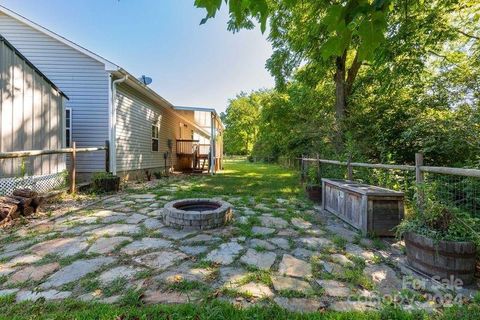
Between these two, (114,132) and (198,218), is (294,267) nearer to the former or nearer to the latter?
(198,218)

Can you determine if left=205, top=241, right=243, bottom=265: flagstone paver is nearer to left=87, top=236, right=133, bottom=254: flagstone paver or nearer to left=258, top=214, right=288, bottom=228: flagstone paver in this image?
left=258, top=214, right=288, bottom=228: flagstone paver

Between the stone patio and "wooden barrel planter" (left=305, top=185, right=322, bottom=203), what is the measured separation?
1.77 metres

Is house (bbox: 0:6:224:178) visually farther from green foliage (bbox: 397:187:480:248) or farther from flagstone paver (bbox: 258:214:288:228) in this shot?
green foliage (bbox: 397:187:480:248)

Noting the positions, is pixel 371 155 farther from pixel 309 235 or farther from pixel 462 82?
pixel 309 235

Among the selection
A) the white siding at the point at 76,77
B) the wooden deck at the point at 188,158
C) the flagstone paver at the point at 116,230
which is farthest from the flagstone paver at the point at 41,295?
the wooden deck at the point at 188,158

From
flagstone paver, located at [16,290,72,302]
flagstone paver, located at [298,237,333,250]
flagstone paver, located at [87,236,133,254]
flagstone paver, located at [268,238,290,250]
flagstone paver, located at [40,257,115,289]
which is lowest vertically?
flagstone paver, located at [298,237,333,250]

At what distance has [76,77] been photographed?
24.7 ft

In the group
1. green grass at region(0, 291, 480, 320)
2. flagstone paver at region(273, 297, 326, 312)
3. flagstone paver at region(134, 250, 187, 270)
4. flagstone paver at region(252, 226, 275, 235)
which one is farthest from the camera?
flagstone paver at region(252, 226, 275, 235)

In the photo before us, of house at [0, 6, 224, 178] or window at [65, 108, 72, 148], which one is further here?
window at [65, 108, 72, 148]

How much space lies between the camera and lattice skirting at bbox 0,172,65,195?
4742 mm

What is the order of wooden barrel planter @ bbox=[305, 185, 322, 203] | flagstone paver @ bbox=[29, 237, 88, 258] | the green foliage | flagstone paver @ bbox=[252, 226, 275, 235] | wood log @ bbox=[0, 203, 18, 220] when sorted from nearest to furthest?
1. the green foliage
2. flagstone paver @ bbox=[29, 237, 88, 258]
3. flagstone paver @ bbox=[252, 226, 275, 235]
4. wood log @ bbox=[0, 203, 18, 220]
5. wooden barrel planter @ bbox=[305, 185, 322, 203]

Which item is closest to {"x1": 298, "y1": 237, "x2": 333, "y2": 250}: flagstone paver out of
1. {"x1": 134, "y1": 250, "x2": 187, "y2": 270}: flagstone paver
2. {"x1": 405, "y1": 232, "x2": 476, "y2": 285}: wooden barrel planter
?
{"x1": 405, "y1": 232, "x2": 476, "y2": 285}: wooden barrel planter

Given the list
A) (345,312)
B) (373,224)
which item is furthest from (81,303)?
(373,224)

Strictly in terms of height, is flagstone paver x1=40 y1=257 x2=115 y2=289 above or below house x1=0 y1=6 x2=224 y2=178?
below
